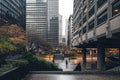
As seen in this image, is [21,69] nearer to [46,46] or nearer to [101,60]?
[101,60]

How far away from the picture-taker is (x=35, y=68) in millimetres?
33156

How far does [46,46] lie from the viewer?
102m

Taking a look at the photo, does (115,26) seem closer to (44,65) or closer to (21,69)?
(21,69)

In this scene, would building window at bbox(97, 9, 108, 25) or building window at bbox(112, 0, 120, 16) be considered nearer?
building window at bbox(112, 0, 120, 16)

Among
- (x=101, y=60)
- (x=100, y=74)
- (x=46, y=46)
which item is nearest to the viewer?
(x=100, y=74)

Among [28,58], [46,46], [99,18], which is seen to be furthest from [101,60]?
[46,46]

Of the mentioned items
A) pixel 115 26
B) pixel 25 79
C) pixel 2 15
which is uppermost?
pixel 2 15

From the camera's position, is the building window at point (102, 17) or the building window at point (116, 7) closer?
the building window at point (116, 7)

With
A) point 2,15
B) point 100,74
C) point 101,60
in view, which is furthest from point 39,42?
point 100,74

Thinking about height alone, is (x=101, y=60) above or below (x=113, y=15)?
below

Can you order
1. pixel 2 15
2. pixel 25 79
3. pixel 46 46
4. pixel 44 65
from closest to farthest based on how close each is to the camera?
pixel 25 79, pixel 44 65, pixel 2 15, pixel 46 46

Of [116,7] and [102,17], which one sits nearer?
[116,7]

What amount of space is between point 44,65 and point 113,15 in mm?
13072

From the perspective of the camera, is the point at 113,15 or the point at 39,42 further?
the point at 39,42
